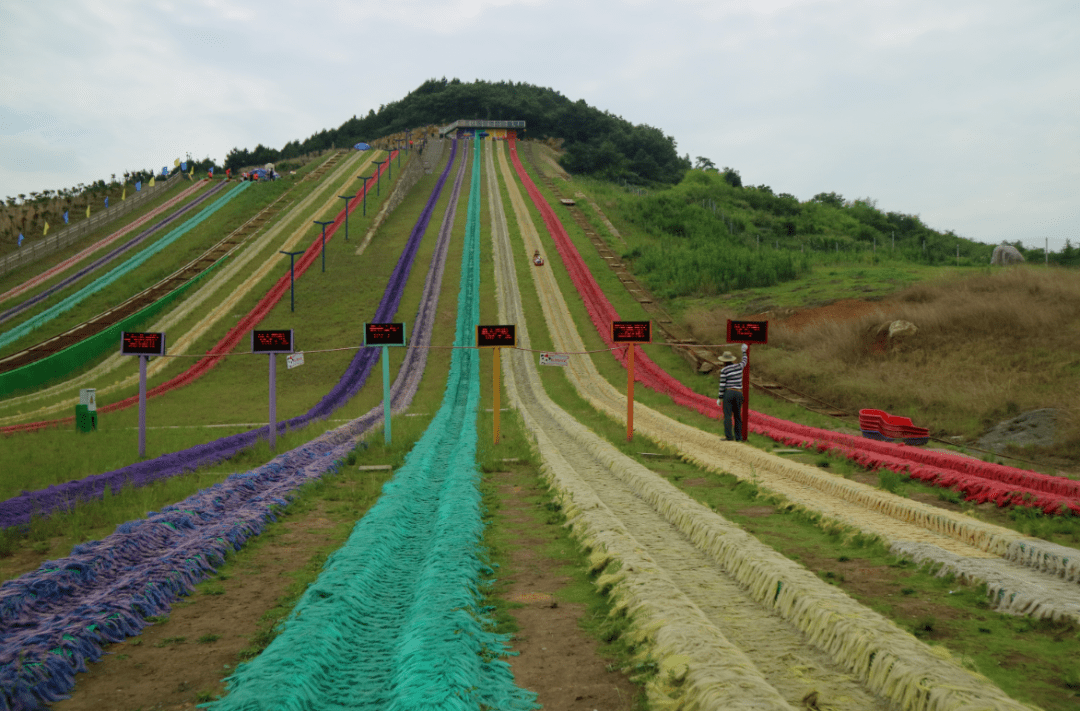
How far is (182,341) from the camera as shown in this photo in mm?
29938

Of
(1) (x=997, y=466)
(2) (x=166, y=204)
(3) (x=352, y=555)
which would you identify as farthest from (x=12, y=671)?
(2) (x=166, y=204)

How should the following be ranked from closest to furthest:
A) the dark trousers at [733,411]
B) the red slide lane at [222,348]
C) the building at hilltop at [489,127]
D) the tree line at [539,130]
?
1. the dark trousers at [733,411]
2. the red slide lane at [222,348]
3. the tree line at [539,130]
4. the building at hilltop at [489,127]

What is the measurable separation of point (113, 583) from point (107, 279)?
Answer: 39213 mm

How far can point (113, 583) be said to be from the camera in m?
5.84

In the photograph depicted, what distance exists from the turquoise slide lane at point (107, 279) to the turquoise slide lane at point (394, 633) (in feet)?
104

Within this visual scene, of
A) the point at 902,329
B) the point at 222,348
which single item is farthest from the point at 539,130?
the point at 902,329

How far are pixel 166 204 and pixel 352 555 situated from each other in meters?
58.8

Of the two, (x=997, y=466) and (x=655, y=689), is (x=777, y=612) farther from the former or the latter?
(x=997, y=466)

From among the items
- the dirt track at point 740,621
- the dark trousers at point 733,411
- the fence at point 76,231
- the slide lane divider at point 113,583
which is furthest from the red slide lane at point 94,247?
the dirt track at point 740,621

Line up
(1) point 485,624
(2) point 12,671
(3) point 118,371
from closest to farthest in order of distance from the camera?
(2) point 12,671
(1) point 485,624
(3) point 118,371

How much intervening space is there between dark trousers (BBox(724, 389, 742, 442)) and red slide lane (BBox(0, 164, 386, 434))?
11.0 meters

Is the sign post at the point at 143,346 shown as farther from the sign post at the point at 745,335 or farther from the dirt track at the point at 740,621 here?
the sign post at the point at 745,335

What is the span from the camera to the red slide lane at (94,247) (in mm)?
37875

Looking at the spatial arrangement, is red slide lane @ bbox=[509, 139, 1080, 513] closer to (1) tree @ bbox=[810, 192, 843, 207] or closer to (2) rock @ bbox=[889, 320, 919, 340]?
(2) rock @ bbox=[889, 320, 919, 340]
